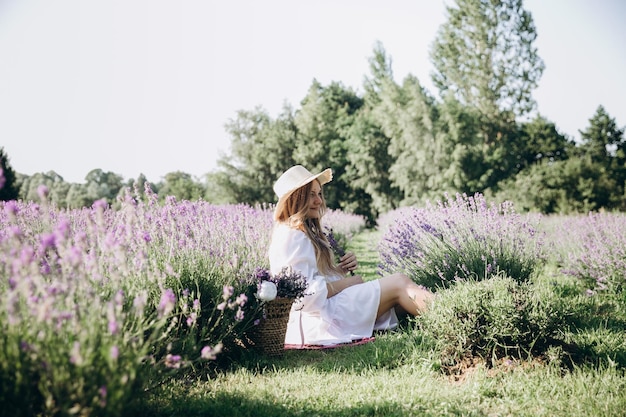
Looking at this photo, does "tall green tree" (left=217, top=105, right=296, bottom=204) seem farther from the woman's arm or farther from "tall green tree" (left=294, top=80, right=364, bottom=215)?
the woman's arm

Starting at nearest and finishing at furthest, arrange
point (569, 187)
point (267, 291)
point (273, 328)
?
point (267, 291), point (273, 328), point (569, 187)

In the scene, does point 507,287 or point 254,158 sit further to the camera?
point 254,158

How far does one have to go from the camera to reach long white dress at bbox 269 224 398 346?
3.42m

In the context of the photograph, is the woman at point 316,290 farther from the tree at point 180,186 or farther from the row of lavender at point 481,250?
the tree at point 180,186

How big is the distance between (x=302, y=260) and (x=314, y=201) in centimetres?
50

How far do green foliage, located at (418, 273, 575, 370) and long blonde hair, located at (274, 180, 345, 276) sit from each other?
109 cm

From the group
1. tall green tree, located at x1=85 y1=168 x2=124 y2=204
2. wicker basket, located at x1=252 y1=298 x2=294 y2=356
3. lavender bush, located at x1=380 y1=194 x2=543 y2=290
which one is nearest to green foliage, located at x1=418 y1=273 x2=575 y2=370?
lavender bush, located at x1=380 y1=194 x2=543 y2=290

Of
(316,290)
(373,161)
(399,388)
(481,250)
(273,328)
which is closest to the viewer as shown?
(399,388)

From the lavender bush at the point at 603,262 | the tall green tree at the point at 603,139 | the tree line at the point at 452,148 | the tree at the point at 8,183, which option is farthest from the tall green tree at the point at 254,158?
the lavender bush at the point at 603,262

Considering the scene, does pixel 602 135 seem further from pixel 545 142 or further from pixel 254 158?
pixel 254 158

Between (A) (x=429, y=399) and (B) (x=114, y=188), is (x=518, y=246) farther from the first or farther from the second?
(B) (x=114, y=188)

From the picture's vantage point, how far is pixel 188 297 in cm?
272

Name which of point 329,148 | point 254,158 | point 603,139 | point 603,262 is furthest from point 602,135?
point 603,262

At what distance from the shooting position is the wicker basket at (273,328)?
304cm
